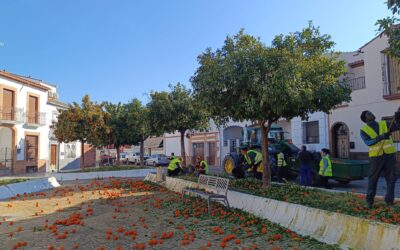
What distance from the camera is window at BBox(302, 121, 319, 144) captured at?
25.2 m

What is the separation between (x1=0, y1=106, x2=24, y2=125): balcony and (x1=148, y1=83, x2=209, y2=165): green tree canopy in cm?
1701

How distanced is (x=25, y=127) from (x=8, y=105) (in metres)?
2.59

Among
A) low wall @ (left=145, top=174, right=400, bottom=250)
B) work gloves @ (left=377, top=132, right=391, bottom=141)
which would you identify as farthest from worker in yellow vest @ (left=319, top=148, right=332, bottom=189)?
work gloves @ (left=377, top=132, right=391, bottom=141)

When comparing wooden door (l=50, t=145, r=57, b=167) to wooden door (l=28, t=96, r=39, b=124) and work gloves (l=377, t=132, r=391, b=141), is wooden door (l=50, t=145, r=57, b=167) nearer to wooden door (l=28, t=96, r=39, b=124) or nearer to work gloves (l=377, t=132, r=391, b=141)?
wooden door (l=28, t=96, r=39, b=124)

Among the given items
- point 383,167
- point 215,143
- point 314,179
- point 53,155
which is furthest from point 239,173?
point 53,155

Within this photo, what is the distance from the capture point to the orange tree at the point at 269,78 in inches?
365

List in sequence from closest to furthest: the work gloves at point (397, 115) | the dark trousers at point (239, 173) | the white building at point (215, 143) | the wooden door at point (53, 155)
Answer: the work gloves at point (397, 115)
the dark trousers at point (239, 173)
the white building at point (215, 143)
the wooden door at point (53, 155)

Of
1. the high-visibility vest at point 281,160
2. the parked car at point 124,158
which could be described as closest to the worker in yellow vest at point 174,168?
the high-visibility vest at point 281,160

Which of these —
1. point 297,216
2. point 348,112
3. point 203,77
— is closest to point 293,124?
point 348,112

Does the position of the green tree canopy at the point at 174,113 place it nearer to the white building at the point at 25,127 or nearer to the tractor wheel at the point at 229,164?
the tractor wheel at the point at 229,164

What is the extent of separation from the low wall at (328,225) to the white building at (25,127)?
27.9 metres

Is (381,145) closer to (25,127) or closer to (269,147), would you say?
(269,147)

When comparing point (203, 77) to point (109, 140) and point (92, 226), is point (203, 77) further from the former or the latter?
point (109, 140)

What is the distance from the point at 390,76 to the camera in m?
20.3
